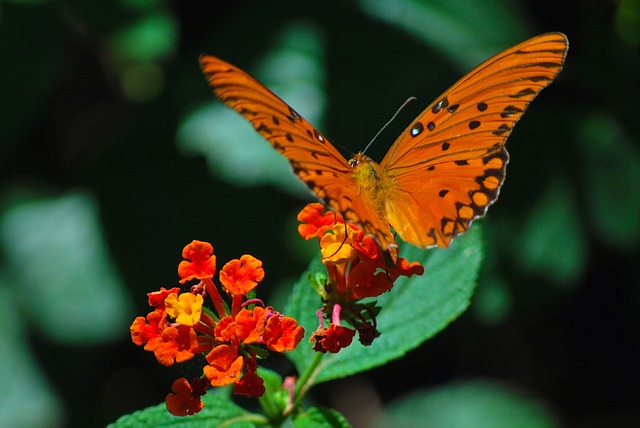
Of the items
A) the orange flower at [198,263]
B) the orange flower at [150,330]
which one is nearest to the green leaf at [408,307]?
the orange flower at [198,263]

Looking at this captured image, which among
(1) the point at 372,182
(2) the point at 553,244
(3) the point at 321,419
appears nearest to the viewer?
(3) the point at 321,419

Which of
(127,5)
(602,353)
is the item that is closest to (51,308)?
(127,5)

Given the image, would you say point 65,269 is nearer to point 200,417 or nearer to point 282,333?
point 200,417

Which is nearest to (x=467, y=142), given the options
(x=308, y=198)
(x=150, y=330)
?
(x=150, y=330)

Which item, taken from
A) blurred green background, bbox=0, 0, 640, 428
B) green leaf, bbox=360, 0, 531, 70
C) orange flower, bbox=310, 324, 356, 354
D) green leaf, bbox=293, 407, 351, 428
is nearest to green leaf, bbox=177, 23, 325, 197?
blurred green background, bbox=0, 0, 640, 428

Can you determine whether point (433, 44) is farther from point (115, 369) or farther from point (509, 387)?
point (115, 369)

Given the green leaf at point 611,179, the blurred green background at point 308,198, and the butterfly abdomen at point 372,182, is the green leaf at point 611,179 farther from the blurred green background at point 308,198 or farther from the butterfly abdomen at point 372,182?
the butterfly abdomen at point 372,182
